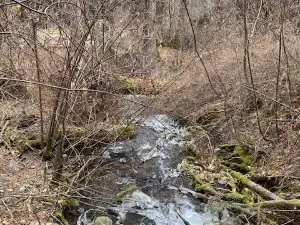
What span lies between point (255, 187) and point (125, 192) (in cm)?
207

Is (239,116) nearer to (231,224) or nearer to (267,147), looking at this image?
(267,147)

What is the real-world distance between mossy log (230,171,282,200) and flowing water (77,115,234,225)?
0.69 meters

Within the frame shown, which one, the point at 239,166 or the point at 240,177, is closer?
the point at 240,177

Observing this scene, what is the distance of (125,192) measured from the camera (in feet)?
20.4

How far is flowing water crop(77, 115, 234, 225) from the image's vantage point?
565 cm

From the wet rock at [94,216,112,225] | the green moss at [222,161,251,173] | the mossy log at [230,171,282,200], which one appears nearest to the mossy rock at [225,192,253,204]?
the mossy log at [230,171,282,200]

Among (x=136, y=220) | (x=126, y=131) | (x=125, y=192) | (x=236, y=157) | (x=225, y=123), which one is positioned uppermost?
(x=225, y=123)

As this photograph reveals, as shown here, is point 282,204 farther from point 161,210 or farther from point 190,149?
point 190,149

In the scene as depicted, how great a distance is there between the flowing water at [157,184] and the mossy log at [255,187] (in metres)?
0.69

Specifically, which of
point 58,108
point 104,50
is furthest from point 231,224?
point 104,50

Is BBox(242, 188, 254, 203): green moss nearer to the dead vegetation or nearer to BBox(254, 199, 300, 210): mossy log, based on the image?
the dead vegetation

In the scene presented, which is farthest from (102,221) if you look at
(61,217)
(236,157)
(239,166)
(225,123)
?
(225,123)

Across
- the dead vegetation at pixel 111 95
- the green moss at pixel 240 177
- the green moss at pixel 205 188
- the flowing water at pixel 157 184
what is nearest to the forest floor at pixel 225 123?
the dead vegetation at pixel 111 95

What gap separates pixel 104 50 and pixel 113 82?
121 cm
